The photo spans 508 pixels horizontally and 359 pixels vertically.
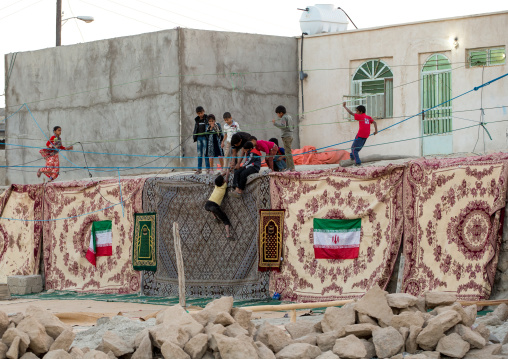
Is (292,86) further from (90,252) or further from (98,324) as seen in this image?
(98,324)

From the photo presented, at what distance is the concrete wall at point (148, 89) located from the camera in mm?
17031

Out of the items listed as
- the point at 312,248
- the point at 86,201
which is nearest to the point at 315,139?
the point at 86,201

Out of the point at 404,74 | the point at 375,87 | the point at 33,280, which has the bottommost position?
the point at 33,280

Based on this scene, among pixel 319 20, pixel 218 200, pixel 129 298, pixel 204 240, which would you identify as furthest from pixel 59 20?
pixel 218 200

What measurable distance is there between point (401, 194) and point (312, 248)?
5.30 ft

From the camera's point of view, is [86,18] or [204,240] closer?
[204,240]

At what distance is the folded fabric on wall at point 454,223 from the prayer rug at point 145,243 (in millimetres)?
4626

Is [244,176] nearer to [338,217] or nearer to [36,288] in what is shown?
[338,217]

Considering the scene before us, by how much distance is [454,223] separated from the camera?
9.55 meters

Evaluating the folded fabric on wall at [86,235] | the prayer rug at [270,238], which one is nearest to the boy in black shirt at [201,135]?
the folded fabric on wall at [86,235]

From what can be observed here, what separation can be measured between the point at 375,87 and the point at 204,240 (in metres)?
6.38

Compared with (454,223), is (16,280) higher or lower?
lower

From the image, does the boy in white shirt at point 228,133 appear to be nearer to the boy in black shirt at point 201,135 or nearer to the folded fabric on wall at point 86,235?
the boy in black shirt at point 201,135

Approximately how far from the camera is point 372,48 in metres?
17.0
